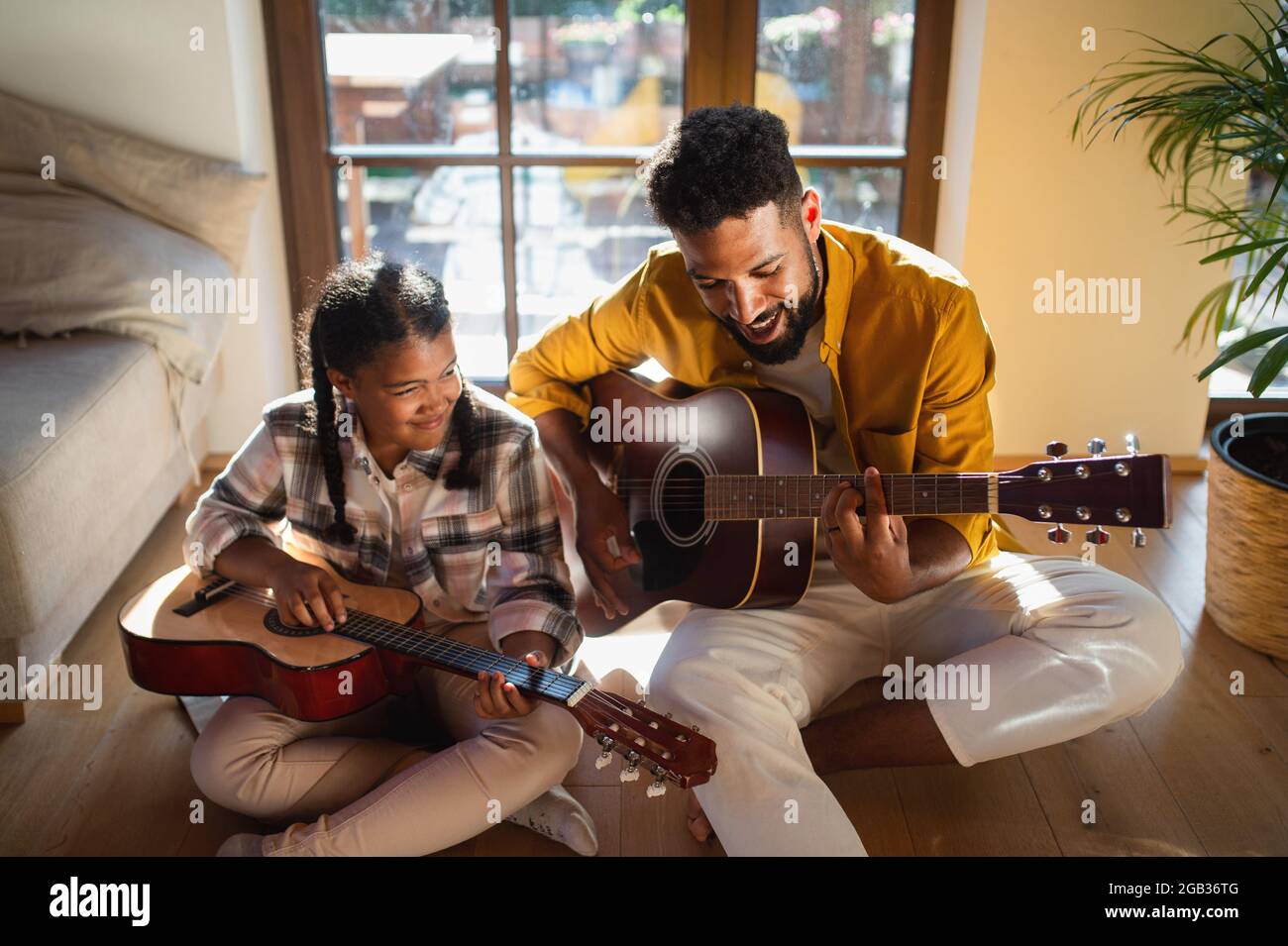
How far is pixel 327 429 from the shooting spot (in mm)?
1883

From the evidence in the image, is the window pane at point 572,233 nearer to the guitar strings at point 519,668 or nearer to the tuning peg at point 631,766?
the guitar strings at point 519,668

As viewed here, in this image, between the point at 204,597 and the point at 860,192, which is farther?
the point at 860,192

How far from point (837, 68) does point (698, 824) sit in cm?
177

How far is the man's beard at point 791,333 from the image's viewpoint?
1799 millimetres

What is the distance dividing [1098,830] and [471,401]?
113 cm

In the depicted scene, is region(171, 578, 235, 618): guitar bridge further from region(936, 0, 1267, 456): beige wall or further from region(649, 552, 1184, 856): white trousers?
region(936, 0, 1267, 456): beige wall

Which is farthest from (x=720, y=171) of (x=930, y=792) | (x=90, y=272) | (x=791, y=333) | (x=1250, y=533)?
(x=90, y=272)

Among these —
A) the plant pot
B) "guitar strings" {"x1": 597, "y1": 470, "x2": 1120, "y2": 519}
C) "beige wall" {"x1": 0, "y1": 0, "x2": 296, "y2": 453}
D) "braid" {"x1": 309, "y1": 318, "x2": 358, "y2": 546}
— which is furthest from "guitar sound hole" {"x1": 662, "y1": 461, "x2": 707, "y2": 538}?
"beige wall" {"x1": 0, "y1": 0, "x2": 296, "y2": 453}

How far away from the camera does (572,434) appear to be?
207 centimetres

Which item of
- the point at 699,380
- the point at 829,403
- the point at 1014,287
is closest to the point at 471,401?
the point at 699,380

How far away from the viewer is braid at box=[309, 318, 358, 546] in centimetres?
187

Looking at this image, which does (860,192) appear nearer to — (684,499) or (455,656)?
(684,499)

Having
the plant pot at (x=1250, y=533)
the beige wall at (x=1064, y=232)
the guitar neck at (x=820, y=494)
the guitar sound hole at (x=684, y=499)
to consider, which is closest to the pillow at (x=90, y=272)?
the guitar sound hole at (x=684, y=499)
